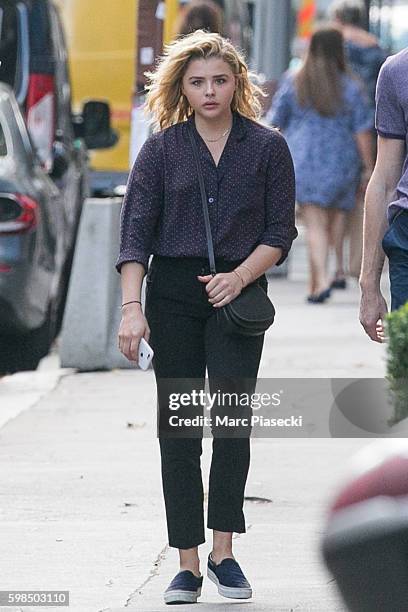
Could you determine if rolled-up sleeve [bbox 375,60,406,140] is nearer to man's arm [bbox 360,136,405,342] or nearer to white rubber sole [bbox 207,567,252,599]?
man's arm [bbox 360,136,405,342]

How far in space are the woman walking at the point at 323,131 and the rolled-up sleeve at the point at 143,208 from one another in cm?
798

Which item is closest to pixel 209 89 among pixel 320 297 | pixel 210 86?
pixel 210 86

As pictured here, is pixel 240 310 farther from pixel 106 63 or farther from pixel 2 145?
pixel 106 63

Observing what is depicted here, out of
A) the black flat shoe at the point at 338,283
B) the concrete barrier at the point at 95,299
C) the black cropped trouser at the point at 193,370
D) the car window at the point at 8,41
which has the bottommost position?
the black flat shoe at the point at 338,283

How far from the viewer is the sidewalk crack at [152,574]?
18.0ft

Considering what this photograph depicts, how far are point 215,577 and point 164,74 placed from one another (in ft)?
4.91

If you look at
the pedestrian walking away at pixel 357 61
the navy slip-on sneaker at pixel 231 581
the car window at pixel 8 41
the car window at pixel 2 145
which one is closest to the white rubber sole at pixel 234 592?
the navy slip-on sneaker at pixel 231 581

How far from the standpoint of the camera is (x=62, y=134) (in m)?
13.0

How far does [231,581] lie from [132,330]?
31.2 inches

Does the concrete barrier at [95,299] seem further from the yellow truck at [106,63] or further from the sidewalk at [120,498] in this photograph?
the yellow truck at [106,63]

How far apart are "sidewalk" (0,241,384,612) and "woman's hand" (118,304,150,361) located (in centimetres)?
73

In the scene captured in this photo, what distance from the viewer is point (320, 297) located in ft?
46.1

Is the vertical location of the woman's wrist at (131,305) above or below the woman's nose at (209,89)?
below

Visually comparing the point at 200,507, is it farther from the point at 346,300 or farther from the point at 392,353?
the point at 346,300
